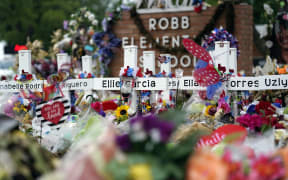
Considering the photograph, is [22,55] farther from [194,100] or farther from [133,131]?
[133,131]

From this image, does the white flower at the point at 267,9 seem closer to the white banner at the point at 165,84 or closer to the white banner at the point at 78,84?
the white banner at the point at 165,84

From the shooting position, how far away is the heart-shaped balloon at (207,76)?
14.2ft

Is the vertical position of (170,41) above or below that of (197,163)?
above

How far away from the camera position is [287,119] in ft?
12.2

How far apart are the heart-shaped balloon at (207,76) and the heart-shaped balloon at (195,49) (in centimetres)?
12

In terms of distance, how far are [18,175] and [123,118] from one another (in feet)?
9.30

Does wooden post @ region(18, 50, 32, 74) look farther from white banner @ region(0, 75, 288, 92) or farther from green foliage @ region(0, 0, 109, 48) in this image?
green foliage @ region(0, 0, 109, 48)

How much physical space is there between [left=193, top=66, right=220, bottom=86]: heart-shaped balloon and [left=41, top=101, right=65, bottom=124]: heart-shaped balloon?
58.0 inches

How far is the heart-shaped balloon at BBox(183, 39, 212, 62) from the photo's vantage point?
412 cm

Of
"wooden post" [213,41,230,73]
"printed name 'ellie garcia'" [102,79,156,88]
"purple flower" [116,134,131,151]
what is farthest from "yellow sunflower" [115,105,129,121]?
"purple flower" [116,134,131,151]

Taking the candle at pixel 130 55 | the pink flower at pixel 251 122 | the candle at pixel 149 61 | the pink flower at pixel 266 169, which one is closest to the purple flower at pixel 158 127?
the pink flower at pixel 266 169

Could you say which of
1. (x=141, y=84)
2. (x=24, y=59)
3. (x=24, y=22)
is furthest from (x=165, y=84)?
(x=24, y=22)

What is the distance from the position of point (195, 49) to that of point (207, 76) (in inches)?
14.0

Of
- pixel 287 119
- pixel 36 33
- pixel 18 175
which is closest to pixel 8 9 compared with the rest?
pixel 36 33
